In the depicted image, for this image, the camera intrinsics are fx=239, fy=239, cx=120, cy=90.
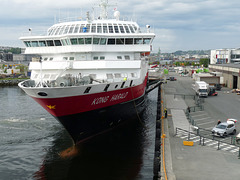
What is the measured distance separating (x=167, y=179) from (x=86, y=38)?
14397 mm

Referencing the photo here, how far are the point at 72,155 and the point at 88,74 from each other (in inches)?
278

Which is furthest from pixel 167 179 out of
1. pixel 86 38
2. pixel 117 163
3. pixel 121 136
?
pixel 86 38

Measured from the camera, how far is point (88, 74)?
2136cm

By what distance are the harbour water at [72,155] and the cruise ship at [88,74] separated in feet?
4.99

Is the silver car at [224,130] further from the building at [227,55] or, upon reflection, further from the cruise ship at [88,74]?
the building at [227,55]

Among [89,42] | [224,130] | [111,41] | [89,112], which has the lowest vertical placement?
[224,130]

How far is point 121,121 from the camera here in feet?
79.5

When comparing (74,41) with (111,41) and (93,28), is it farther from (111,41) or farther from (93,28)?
(111,41)

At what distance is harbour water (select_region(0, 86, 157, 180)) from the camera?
1700cm

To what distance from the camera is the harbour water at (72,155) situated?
17000mm

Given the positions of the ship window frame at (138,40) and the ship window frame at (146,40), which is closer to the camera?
the ship window frame at (138,40)

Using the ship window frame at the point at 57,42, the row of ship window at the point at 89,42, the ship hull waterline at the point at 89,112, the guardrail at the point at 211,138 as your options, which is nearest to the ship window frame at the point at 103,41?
the row of ship window at the point at 89,42

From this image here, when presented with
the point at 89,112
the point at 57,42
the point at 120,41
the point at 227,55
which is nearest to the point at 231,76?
the point at 120,41

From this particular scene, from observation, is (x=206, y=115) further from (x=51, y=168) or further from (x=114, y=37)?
(x=51, y=168)
